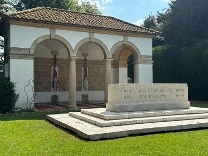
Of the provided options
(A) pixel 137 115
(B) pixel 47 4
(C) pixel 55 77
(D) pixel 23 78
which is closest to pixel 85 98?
(C) pixel 55 77

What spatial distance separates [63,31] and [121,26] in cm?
463

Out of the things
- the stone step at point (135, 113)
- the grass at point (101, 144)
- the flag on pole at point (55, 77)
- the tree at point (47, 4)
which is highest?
the tree at point (47, 4)

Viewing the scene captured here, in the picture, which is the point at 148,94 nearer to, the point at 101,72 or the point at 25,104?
the point at 25,104

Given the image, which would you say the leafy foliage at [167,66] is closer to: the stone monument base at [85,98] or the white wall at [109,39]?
the stone monument base at [85,98]

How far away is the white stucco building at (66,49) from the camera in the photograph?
1472 centimetres

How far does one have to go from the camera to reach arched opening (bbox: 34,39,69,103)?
19156 millimetres

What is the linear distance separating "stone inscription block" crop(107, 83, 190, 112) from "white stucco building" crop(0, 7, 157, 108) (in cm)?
671

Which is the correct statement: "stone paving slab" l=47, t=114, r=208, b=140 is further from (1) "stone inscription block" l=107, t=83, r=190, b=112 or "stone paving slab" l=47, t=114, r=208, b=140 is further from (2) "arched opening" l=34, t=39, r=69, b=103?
(2) "arched opening" l=34, t=39, r=69, b=103

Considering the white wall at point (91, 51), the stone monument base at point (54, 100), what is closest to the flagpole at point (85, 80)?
the white wall at point (91, 51)

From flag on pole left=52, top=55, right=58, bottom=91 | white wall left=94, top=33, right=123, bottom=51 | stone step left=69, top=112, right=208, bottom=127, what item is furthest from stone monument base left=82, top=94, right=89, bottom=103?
stone step left=69, top=112, right=208, bottom=127

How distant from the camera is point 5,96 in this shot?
1364cm

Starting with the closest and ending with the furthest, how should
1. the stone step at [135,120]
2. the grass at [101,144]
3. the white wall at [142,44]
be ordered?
the grass at [101,144], the stone step at [135,120], the white wall at [142,44]

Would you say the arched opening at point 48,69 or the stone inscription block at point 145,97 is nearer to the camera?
the stone inscription block at point 145,97

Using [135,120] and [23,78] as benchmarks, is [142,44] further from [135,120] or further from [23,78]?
[135,120]
